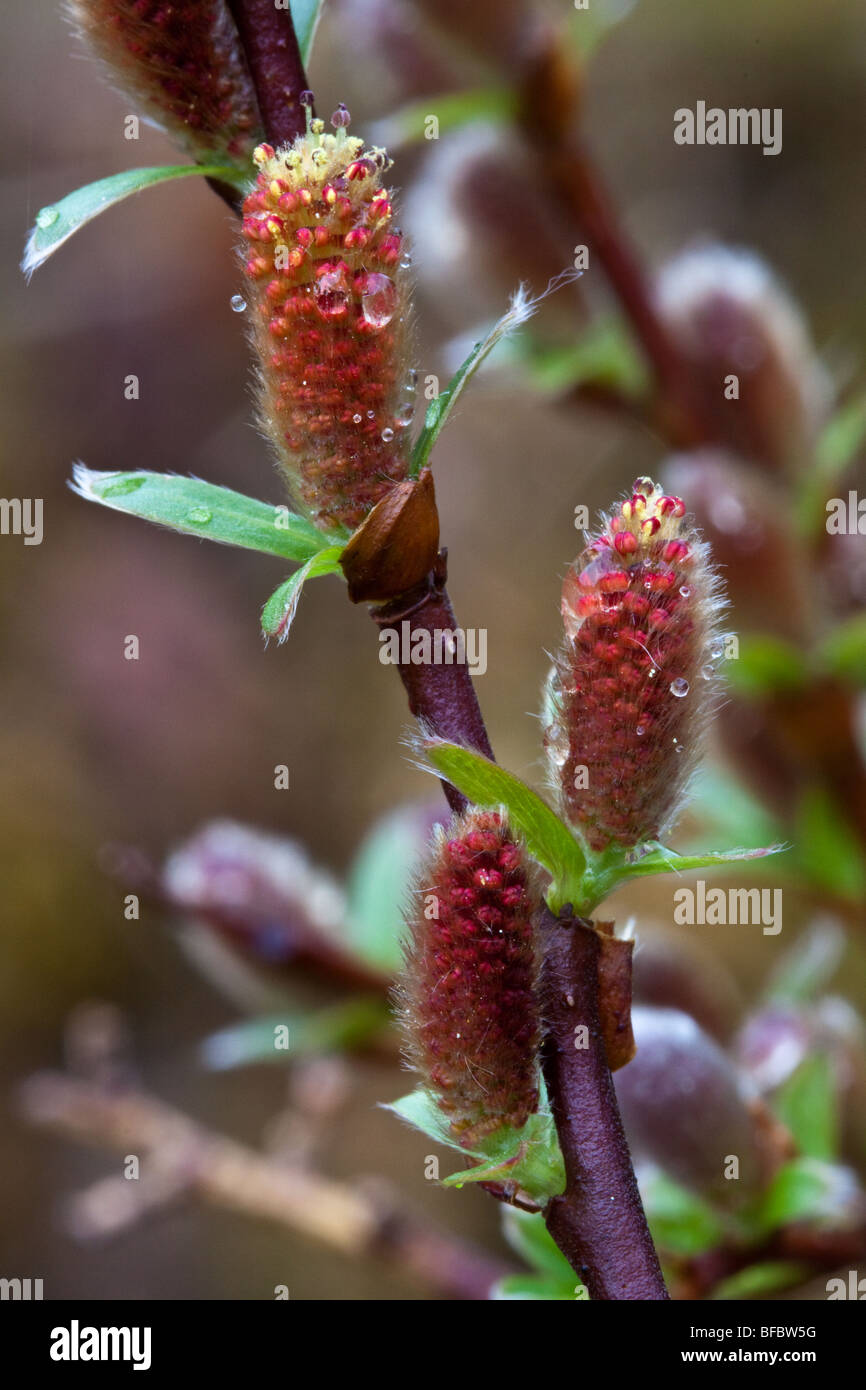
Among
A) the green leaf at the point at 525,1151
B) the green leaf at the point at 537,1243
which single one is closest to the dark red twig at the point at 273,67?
the green leaf at the point at 525,1151

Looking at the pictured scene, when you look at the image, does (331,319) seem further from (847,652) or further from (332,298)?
(847,652)

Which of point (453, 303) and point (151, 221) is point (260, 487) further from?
point (453, 303)

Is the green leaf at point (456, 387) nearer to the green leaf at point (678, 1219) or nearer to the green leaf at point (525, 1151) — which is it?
the green leaf at point (525, 1151)

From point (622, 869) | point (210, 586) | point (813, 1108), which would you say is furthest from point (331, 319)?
point (210, 586)

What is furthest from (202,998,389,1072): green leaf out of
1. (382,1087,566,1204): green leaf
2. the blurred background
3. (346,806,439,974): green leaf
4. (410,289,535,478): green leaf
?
the blurred background

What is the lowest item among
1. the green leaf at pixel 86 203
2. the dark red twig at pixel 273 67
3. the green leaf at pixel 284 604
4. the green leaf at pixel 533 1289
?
the green leaf at pixel 533 1289
